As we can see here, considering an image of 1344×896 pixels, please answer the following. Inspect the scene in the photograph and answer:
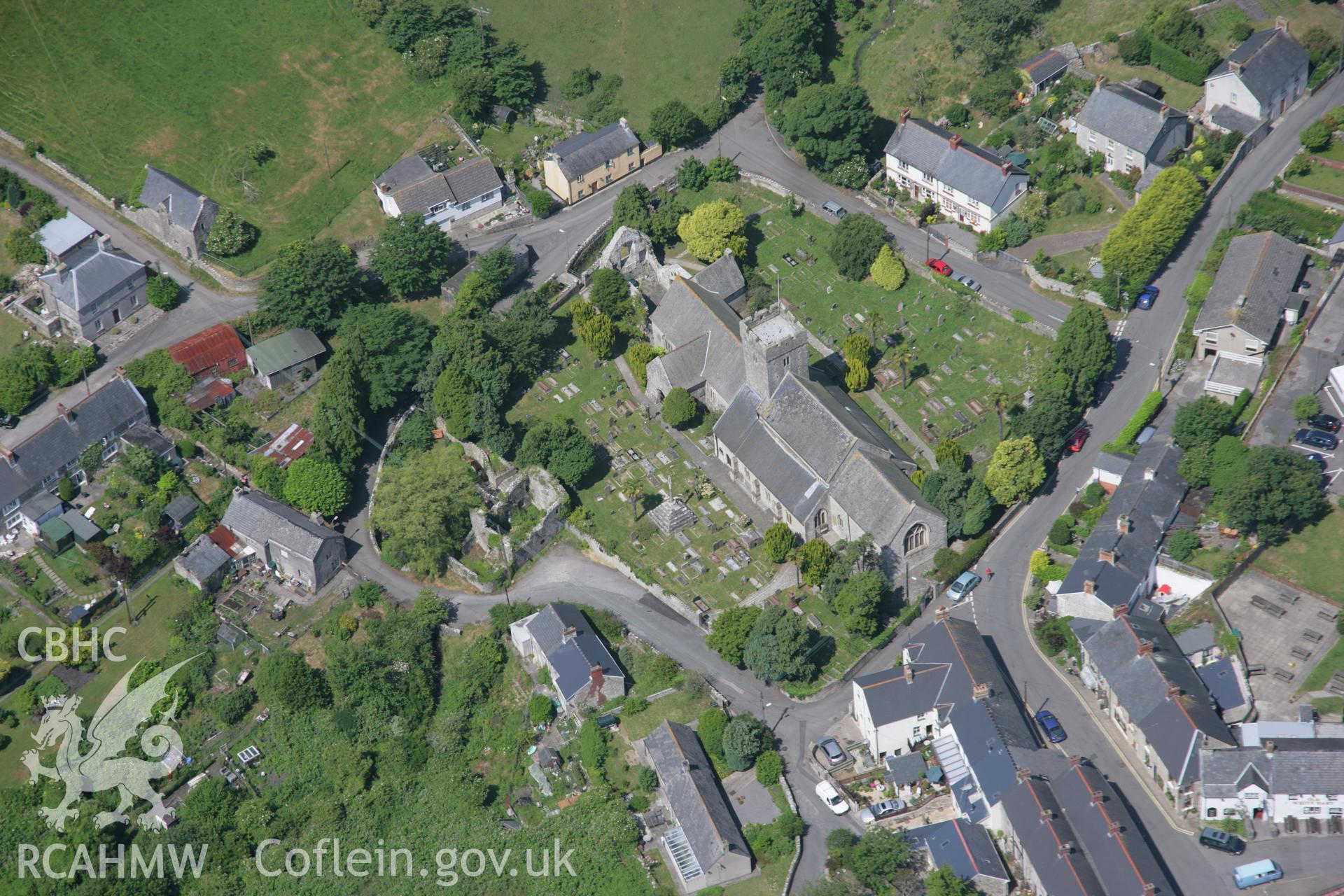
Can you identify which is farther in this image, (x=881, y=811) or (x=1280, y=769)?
(x=881, y=811)

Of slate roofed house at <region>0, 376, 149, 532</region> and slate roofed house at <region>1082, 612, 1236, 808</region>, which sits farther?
slate roofed house at <region>0, 376, 149, 532</region>

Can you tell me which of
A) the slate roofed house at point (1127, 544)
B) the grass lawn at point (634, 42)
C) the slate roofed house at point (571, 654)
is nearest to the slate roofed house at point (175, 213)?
the grass lawn at point (634, 42)

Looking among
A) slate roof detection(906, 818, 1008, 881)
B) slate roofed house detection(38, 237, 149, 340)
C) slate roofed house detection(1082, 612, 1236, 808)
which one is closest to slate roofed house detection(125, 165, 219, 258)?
slate roofed house detection(38, 237, 149, 340)

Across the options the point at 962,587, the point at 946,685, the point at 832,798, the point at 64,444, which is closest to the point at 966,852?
the point at 832,798

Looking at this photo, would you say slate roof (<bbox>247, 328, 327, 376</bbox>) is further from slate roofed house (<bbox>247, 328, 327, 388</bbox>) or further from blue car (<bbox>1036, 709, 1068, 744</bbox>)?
blue car (<bbox>1036, 709, 1068, 744</bbox>)

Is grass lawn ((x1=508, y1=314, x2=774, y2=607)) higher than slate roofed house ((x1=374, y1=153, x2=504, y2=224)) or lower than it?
lower

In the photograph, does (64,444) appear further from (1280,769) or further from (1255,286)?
(1255,286)

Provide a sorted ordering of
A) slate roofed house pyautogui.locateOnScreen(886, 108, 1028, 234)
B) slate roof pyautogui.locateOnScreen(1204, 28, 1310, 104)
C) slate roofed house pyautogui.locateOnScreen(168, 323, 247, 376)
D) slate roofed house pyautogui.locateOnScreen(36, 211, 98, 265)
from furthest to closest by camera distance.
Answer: slate roofed house pyautogui.locateOnScreen(36, 211, 98, 265) → slate roofed house pyautogui.locateOnScreen(886, 108, 1028, 234) → slate roof pyautogui.locateOnScreen(1204, 28, 1310, 104) → slate roofed house pyautogui.locateOnScreen(168, 323, 247, 376)

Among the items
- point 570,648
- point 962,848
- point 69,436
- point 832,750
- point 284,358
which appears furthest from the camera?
point 284,358
